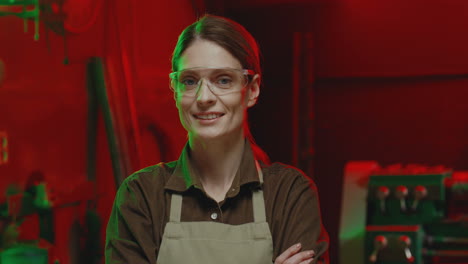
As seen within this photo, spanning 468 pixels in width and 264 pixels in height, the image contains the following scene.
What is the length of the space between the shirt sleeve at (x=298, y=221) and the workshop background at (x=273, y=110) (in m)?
0.89

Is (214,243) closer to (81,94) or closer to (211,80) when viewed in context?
(211,80)

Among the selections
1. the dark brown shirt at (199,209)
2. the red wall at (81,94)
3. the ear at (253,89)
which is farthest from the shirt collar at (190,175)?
the red wall at (81,94)

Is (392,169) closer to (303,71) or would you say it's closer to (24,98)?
(24,98)

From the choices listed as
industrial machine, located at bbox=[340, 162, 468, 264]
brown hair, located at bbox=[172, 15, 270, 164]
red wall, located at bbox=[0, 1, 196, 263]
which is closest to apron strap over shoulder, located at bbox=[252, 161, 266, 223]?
brown hair, located at bbox=[172, 15, 270, 164]

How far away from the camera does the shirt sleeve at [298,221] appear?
162 centimetres

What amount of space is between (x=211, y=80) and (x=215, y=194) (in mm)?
303

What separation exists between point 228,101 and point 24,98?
1.37 meters

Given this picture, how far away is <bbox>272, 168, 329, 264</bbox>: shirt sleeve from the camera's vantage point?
1.62m

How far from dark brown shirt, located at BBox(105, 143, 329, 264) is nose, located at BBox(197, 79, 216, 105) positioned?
7.8 inches

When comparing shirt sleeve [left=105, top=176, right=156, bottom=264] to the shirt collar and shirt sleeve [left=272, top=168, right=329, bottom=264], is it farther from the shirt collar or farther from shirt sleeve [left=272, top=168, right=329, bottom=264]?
shirt sleeve [left=272, top=168, right=329, bottom=264]

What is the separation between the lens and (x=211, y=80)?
1613mm

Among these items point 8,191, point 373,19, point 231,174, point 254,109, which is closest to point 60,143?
point 8,191

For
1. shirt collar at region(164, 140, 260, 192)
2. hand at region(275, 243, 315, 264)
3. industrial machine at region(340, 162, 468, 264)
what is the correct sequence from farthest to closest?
industrial machine at region(340, 162, 468, 264) → shirt collar at region(164, 140, 260, 192) → hand at region(275, 243, 315, 264)

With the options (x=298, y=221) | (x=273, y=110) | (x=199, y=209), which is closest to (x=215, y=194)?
(x=199, y=209)
